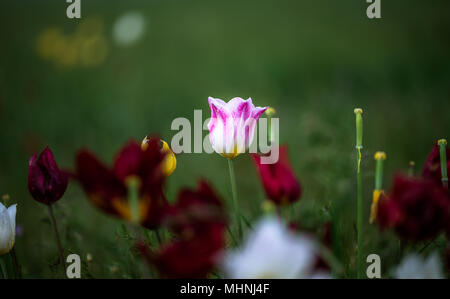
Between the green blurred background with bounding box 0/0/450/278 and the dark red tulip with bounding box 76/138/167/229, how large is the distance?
0.31 metres

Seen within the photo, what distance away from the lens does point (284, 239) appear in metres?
0.38

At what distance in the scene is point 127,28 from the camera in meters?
2.30

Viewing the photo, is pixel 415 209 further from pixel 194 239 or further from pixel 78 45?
pixel 78 45

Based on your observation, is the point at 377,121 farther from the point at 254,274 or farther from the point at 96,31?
the point at 254,274

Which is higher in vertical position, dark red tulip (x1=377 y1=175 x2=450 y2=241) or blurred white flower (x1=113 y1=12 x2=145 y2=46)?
blurred white flower (x1=113 y1=12 x2=145 y2=46)

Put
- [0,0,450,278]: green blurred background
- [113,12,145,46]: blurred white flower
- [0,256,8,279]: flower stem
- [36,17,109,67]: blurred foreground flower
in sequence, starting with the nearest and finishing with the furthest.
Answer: [0,256,8,279]: flower stem
[0,0,450,278]: green blurred background
[36,17,109,67]: blurred foreground flower
[113,12,145,46]: blurred white flower

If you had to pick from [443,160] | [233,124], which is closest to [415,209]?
[443,160]

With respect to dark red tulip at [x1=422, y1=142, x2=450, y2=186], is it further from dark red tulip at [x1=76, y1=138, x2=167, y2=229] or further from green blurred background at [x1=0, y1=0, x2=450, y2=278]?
dark red tulip at [x1=76, y1=138, x2=167, y2=229]

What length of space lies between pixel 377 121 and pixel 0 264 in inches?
55.8

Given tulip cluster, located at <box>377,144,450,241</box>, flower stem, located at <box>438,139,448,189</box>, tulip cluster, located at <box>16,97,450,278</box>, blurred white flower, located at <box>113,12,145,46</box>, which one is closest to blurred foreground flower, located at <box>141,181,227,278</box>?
tulip cluster, located at <box>16,97,450,278</box>

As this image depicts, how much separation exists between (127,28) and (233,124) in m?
1.89

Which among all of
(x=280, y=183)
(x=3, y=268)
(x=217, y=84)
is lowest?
(x=3, y=268)

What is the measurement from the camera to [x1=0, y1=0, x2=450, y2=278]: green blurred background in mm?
1315

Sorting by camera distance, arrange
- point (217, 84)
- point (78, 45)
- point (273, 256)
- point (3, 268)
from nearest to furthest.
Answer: point (273, 256) → point (3, 268) → point (78, 45) → point (217, 84)
